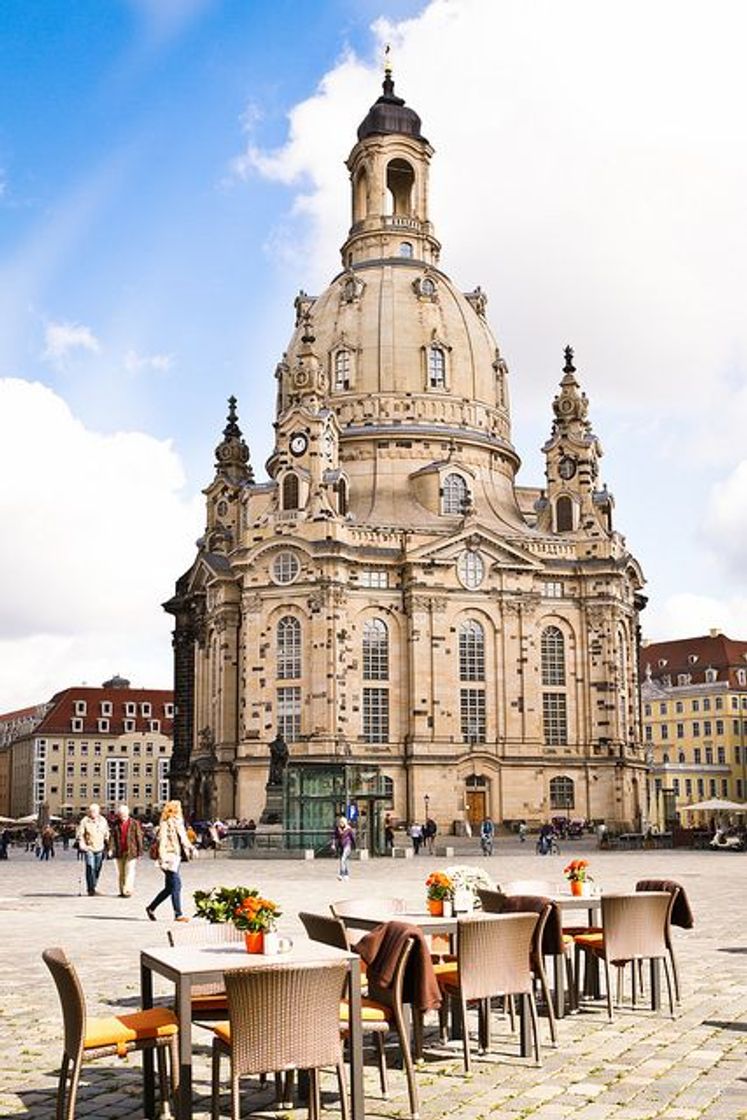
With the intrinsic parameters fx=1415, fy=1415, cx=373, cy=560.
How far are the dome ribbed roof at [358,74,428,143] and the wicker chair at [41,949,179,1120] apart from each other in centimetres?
8200

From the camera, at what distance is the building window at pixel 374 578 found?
233 ft

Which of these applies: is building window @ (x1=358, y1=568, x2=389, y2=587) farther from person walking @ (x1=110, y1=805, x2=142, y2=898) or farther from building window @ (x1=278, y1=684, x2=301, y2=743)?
person walking @ (x1=110, y1=805, x2=142, y2=898)

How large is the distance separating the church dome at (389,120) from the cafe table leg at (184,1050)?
270ft

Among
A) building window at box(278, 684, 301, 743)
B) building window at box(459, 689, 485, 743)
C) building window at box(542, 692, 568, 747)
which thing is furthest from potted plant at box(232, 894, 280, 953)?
building window at box(542, 692, 568, 747)

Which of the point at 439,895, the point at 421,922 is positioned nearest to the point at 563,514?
the point at 439,895

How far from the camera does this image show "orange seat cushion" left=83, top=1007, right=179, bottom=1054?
8.98 metres

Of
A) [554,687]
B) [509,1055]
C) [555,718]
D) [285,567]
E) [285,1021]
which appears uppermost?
[285,567]

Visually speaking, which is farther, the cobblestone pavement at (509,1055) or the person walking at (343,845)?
the person walking at (343,845)

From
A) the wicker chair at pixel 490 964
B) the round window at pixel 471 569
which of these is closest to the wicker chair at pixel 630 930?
the wicker chair at pixel 490 964

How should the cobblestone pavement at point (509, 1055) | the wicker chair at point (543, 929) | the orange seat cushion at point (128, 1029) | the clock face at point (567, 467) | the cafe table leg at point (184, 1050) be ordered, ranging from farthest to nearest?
1. the clock face at point (567, 467)
2. the wicker chair at point (543, 929)
3. the cobblestone pavement at point (509, 1055)
4. the orange seat cushion at point (128, 1029)
5. the cafe table leg at point (184, 1050)

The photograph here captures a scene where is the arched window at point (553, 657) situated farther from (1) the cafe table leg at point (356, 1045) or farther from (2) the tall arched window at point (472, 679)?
(1) the cafe table leg at point (356, 1045)

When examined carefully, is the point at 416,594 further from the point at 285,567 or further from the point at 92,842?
the point at 92,842

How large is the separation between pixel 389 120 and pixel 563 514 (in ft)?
90.5

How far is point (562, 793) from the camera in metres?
71.9
